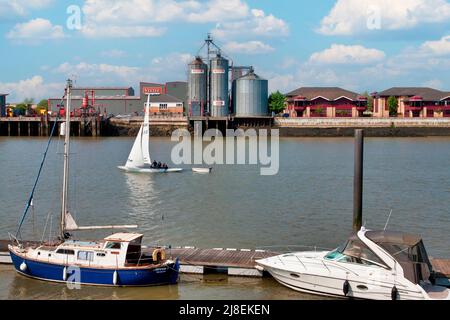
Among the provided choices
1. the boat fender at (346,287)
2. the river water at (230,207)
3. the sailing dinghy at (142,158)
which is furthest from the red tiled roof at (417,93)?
the boat fender at (346,287)

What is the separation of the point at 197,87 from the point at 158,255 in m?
115

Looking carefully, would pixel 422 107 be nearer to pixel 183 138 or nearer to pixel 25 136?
pixel 183 138

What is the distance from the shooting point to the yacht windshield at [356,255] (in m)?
21.8

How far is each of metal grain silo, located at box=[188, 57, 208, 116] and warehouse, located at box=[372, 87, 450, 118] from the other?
135 ft

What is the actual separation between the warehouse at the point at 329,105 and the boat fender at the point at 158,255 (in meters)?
122

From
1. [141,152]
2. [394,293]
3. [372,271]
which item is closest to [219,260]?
[372,271]

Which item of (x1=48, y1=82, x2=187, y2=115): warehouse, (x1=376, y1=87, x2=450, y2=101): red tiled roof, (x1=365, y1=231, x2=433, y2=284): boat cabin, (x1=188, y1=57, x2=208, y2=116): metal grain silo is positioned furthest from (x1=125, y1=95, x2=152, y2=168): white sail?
(x1=376, y1=87, x2=450, y2=101): red tiled roof

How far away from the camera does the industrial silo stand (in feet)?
445

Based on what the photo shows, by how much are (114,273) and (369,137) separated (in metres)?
108

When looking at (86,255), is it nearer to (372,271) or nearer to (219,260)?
(219,260)

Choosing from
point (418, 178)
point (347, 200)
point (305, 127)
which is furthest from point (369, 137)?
point (347, 200)

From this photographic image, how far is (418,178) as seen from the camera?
56.9 meters

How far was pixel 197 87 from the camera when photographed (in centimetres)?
13762

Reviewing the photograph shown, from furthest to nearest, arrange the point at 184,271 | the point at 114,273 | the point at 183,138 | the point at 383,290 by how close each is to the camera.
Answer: the point at 183,138, the point at 184,271, the point at 114,273, the point at 383,290
